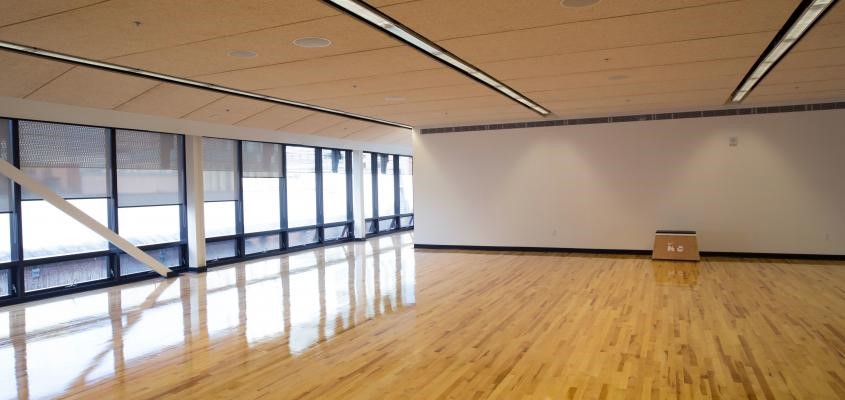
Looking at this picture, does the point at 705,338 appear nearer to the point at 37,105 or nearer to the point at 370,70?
the point at 370,70

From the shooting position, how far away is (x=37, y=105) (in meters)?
7.97

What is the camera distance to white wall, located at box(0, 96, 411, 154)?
7855mm

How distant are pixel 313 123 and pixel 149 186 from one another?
140 inches

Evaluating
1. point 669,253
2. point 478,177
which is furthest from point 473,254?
point 669,253

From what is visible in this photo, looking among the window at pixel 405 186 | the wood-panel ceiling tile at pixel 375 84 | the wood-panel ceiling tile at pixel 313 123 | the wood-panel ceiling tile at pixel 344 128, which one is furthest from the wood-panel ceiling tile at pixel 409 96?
the window at pixel 405 186

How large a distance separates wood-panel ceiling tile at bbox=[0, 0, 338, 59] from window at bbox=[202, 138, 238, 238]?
19.8 feet

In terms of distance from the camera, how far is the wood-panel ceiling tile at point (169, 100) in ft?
26.4

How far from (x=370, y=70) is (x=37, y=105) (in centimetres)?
521

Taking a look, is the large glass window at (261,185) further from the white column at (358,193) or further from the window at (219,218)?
the white column at (358,193)

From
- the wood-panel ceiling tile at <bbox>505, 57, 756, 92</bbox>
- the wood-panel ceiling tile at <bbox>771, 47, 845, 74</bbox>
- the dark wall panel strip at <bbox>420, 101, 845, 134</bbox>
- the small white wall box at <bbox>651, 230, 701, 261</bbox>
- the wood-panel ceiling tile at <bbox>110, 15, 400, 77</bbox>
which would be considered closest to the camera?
the wood-panel ceiling tile at <bbox>110, 15, 400, 77</bbox>

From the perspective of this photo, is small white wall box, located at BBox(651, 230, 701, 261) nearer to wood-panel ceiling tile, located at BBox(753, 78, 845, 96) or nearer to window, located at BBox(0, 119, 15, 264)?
wood-panel ceiling tile, located at BBox(753, 78, 845, 96)

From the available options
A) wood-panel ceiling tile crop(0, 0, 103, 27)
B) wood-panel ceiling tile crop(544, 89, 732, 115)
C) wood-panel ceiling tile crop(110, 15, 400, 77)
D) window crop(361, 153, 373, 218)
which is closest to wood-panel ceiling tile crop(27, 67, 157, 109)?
wood-panel ceiling tile crop(110, 15, 400, 77)

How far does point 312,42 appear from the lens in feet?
17.7

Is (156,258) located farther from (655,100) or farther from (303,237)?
(655,100)
